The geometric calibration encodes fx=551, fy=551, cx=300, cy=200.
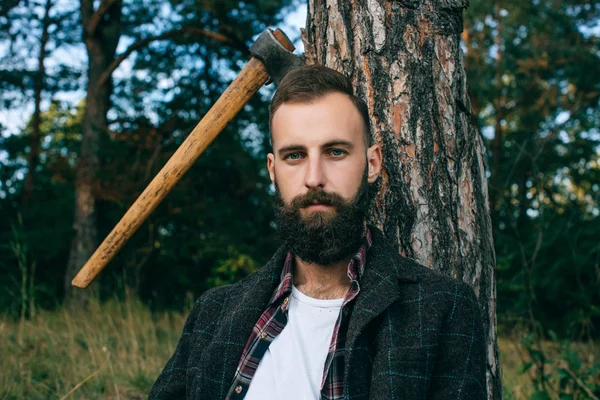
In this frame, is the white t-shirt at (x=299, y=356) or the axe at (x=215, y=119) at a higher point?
the axe at (x=215, y=119)

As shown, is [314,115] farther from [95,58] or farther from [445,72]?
[95,58]

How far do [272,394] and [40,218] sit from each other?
33.2 ft

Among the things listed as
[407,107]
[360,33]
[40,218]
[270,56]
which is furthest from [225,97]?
[40,218]

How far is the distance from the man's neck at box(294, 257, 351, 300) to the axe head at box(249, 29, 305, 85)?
103cm

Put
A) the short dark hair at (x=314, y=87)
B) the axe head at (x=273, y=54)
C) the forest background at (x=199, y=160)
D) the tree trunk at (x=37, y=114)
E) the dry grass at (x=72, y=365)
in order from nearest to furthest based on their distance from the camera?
the short dark hair at (x=314, y=87) → the axe head at (x=273, y=54) → the dry grass at (x=72, y=365) → the forest background at (x=199, y=160) → the tree trunk at (x=37, y=114)

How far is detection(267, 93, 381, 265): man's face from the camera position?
6.51 ft

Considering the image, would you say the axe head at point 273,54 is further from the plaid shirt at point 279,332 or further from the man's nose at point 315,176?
the plaid shirt at point 279,332

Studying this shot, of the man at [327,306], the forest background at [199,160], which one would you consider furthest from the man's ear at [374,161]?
the forest background at [199,160]

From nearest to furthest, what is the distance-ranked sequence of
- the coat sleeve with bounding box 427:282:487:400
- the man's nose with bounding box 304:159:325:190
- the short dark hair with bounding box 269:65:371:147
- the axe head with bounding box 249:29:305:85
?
the coat sleeve with bounding box 427:282:487:400
the man's nose with bounding box 304:159:325:190
the short dark hair with bounding box 269:65:371:147
the axe head with bounding box 249:29:305:85

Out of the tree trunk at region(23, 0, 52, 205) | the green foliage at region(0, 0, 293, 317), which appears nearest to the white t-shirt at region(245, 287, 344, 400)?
the green foliage at region(0, 0, 293, 317)

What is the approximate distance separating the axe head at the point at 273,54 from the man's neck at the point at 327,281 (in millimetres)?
1025

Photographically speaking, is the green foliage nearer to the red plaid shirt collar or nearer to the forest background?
the forest background

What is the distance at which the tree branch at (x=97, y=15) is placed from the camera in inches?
388

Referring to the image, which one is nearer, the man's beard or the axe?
the man's beard
